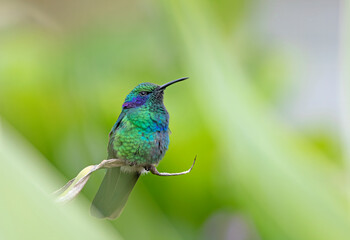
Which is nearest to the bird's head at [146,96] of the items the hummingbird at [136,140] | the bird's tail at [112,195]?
the hummingbird at [136,140]

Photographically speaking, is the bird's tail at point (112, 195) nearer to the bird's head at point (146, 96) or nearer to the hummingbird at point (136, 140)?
the hummingbird at point (136, 140)

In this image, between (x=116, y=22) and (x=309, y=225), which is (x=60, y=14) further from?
(x=309, y=225)

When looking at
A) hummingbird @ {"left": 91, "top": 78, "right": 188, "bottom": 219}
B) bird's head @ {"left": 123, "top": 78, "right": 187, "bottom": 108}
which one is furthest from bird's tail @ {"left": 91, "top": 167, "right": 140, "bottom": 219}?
bird's head @ {"left": 123, "top": 78, "right": 187, "bottom": 108}

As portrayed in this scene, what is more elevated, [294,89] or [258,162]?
[258,162]

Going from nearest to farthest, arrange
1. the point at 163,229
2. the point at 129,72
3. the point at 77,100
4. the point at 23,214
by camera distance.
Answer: the point at 23,214, the point at 163,229, the point at 77,100, the point at 129,72

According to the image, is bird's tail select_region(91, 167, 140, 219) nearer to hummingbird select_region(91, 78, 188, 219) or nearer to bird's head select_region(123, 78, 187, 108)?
hummingbird select_region(91, 78, 188, 219)

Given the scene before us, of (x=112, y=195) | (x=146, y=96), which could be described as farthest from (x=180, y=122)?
(x=112, y=195)

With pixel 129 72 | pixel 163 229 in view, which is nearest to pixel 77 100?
pixel 129 72
